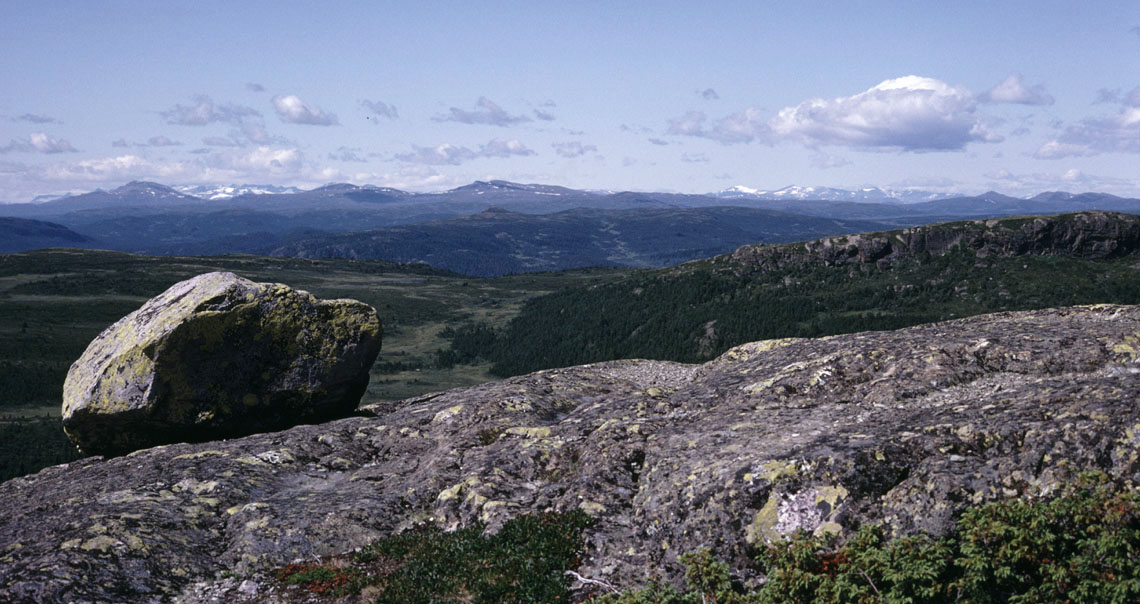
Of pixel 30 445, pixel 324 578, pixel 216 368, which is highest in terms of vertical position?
pixel 216 368

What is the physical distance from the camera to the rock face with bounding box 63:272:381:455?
25.1 metres

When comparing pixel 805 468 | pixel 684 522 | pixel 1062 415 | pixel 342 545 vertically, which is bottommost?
pixel 342 545

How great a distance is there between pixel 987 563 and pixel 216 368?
2583 centimetres

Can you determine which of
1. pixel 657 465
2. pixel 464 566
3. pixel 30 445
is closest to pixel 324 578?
pixel 464 566

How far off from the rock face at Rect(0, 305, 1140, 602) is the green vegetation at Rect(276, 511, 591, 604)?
0.66m

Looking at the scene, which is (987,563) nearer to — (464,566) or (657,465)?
(657,465)

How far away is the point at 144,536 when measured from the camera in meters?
15.2

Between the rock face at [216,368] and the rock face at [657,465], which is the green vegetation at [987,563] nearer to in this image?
the rock face at [657,465]

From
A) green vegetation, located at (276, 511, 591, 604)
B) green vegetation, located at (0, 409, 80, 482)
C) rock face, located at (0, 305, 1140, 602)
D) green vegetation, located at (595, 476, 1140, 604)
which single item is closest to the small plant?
green vegetation, located at (276, 511, 591, 604)

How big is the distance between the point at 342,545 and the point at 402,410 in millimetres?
11407

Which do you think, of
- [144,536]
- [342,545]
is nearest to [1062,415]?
[342,545]

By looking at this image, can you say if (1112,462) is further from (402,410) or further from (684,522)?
(402,410)

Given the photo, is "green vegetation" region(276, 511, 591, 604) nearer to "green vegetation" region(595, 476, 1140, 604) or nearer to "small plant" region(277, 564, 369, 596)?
"small plant" region(277, 564, 369, 596)

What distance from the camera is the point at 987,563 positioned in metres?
10.0
